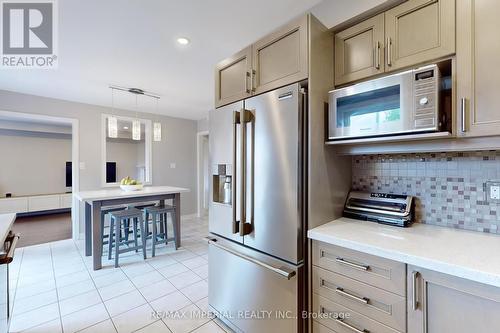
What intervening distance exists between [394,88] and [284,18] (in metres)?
1.17

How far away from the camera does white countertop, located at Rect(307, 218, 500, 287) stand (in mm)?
903

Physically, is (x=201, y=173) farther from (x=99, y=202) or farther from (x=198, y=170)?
(x=99, y=202)

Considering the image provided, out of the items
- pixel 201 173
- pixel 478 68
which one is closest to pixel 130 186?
pixel 201 173

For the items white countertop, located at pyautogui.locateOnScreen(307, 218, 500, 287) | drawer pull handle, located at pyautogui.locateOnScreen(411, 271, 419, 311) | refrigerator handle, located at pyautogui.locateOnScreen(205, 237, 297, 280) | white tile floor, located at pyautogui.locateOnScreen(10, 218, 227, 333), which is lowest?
white tile floor, located at pyautogui.locateOnScreen(10, 218, 227, 333)

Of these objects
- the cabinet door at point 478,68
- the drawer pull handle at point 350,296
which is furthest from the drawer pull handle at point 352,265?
the cabinet door at point 478,68

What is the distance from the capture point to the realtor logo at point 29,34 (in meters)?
1.82

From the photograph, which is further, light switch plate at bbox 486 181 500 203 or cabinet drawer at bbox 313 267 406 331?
light switch plate at bbox 486 181 500 203

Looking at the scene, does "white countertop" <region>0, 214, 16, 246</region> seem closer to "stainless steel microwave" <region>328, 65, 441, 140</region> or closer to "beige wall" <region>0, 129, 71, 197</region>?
"stainless steel microwave" <region>328, 65, 441, 140</region>

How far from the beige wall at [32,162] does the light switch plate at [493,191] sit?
865cm

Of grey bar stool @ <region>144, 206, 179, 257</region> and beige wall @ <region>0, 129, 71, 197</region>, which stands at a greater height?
beige wall @ <region>0, 129, 71, 197</region>

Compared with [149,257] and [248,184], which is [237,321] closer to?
[248,184]

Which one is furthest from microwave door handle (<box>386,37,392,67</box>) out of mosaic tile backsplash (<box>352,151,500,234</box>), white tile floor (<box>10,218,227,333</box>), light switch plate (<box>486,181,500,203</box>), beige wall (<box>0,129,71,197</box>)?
beige wall (<box>0,129,71,197</box>)

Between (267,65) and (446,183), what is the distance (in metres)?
1.40

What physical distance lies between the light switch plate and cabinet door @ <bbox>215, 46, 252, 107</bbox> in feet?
5.19
